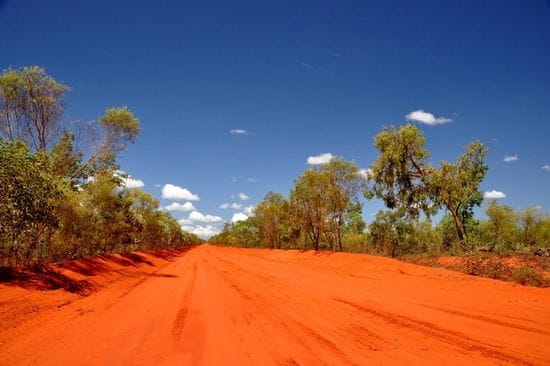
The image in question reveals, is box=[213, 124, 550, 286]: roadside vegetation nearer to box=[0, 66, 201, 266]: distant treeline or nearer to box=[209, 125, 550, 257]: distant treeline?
box=[209, 125, 550, 257]: distant treeline

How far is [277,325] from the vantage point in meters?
8.02

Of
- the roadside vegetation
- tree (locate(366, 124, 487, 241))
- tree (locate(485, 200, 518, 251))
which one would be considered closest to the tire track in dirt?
the roadside vegetation

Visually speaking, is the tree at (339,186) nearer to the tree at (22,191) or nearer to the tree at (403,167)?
the tree at (403,167)

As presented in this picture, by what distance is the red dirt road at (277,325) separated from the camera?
5984 mm

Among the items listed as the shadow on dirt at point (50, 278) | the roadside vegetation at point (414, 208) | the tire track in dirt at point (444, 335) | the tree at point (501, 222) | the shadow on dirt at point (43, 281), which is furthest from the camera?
the tree at point (501, 222)

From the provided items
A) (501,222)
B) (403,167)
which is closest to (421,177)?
(403,167)

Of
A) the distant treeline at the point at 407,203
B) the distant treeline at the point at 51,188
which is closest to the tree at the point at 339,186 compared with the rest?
the distant treeline at the point at 407,203

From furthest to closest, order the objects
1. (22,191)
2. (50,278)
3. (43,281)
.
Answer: (50,278) → (43,281) → (22,191)

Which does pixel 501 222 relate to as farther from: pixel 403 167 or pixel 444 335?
pixel 444 335

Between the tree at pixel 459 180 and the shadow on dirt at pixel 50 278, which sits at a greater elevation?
the tree at pixel 459 180

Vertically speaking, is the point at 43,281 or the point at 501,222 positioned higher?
the point at 501,222

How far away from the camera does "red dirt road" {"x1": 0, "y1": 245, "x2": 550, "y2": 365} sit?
5984 mm

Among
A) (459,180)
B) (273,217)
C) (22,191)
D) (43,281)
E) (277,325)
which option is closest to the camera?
(277,325)

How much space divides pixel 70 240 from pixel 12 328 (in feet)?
46.4
